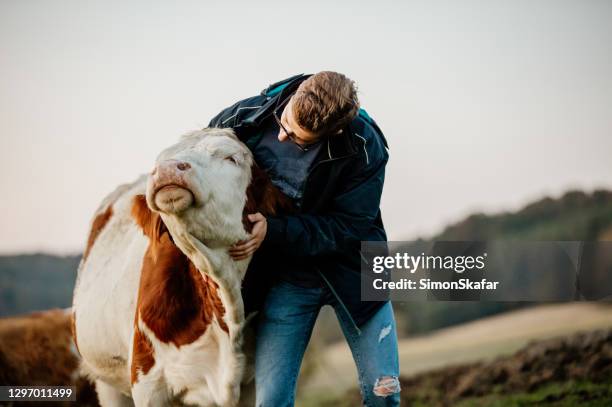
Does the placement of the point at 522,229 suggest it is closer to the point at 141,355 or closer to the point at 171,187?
the point at 141,355

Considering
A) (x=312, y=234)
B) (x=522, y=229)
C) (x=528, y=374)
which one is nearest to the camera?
(x=312, y=234)

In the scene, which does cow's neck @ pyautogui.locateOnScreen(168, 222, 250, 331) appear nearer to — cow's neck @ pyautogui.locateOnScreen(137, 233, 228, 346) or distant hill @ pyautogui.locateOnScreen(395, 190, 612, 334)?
cow's neck @ pyautogui.locateOnScreen(137, 233, 228, 346)

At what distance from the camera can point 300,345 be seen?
3.76 meters

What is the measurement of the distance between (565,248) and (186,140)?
21.8ft

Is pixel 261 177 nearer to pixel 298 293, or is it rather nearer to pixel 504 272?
pixel 298 293

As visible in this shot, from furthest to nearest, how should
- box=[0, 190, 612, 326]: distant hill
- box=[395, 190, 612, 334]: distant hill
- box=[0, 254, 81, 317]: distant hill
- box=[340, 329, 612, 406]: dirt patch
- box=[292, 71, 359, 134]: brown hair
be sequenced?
1. box=[395, 190, 612, 334]: distant hill
2. box=[0, 190, 612, 326]: distant hill
3. box=[0, 254, 81, 317]: distant hill
4. box=[340, 329, 612, 406]: dirt patch
5. box=[292, 71, 359, 134]: brown hair

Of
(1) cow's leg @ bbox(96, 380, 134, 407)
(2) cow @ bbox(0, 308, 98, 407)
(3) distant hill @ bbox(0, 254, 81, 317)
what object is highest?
(1) cow's leg @ bbox(96, 380, 134, 407)

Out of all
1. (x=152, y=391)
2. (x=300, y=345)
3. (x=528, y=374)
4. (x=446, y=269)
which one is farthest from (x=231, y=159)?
(x=528, y=374)

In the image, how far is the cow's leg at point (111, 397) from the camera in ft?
17.2

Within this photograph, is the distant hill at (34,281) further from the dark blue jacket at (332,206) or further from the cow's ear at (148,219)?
the dark blue jacket at (332,206)

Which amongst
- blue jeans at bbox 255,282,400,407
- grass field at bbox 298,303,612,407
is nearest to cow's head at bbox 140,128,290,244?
blue jeans at bbox 255,282,400,407

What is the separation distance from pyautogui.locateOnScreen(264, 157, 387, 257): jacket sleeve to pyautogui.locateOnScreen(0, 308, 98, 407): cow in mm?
3912

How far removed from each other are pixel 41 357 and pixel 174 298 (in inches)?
150

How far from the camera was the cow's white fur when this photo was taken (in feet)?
10.5
